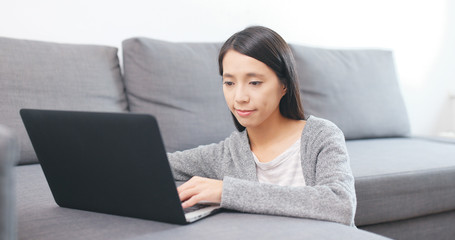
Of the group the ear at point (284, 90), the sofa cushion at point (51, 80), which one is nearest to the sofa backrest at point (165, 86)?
the sofa cushion at point (51, 80)

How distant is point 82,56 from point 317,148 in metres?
0.98

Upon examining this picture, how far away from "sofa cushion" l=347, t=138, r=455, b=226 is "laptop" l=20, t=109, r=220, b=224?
0.69m

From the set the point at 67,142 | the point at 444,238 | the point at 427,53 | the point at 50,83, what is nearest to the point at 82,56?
the point at 50,83

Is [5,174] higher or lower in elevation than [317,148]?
higher

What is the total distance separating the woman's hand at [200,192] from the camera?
2.77 ft

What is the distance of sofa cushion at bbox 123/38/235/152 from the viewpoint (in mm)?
1650

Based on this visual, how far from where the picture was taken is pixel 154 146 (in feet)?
2.29

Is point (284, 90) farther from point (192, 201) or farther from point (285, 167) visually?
point (192, 201)

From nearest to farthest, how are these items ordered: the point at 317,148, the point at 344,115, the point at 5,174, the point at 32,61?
1. the point at 5,174
2. the point at 317,148
3. the point at 32,61
4. the point at 344,115

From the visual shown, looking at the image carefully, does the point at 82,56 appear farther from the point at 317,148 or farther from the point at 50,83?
the point at 317,148

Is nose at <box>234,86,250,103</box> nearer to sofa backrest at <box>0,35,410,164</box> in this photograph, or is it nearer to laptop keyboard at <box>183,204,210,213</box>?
laptop keyboard at <box>183,204,210,213</box>

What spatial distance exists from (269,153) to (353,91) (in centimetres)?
114

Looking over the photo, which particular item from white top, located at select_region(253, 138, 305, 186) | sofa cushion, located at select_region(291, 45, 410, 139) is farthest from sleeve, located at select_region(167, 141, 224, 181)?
sofa cushion, located at select_region(291, 45, 410, 139)

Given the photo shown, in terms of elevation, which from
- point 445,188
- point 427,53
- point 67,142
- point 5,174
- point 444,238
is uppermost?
point 5,174
